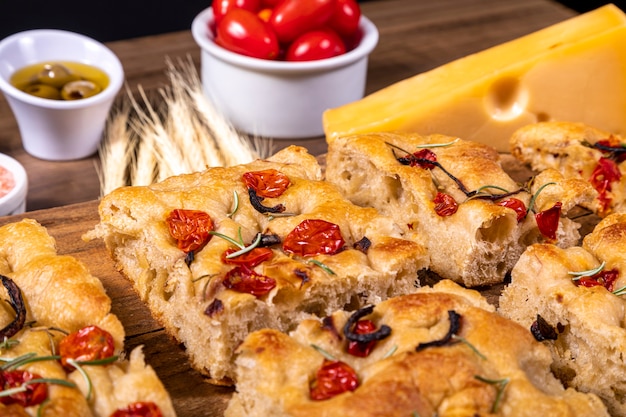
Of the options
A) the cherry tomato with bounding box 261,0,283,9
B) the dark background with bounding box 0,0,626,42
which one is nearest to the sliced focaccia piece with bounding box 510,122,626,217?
the cherry tomato with bounding box 261,0,283,9

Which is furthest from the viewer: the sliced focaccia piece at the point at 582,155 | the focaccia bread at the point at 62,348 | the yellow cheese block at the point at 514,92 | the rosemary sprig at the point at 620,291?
the yellow cheese block at the point at 514,92

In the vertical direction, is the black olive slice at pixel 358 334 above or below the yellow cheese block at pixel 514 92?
above

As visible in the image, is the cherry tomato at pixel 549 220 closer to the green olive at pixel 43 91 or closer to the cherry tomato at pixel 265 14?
the cherry tomato at pixel 265 14

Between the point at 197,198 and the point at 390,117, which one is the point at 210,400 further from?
the point at 390,117

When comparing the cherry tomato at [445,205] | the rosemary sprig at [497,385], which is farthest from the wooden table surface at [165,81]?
the cherry tomato at [445,205]

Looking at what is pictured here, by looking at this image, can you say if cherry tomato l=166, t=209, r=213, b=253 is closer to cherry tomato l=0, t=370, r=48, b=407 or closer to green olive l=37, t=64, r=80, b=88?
cherry tomato l=0, t=370, r=48, b=407
